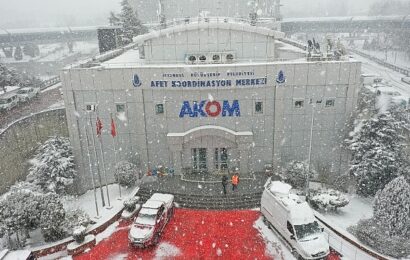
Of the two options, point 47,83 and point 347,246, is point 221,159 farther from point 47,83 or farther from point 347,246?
point 47,83

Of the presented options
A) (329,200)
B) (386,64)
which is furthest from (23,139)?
(386,64)

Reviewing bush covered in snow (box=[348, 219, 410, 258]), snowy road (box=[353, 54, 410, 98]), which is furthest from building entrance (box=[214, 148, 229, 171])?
snowy road (box=[353, 54, 410, 98])

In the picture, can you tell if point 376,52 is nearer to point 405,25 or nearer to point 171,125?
point 405,25

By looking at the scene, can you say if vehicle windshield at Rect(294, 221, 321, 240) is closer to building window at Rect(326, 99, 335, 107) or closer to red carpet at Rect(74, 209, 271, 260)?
red carpet at Rect(74, 209, 271, 260)

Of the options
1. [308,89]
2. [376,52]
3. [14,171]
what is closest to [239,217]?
[308,89]

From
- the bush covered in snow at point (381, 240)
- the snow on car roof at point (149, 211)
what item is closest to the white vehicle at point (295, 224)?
the bush covered in snow at point (381, 240)

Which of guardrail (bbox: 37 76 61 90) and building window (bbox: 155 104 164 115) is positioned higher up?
building window (bbox: 155 104 164 115)
